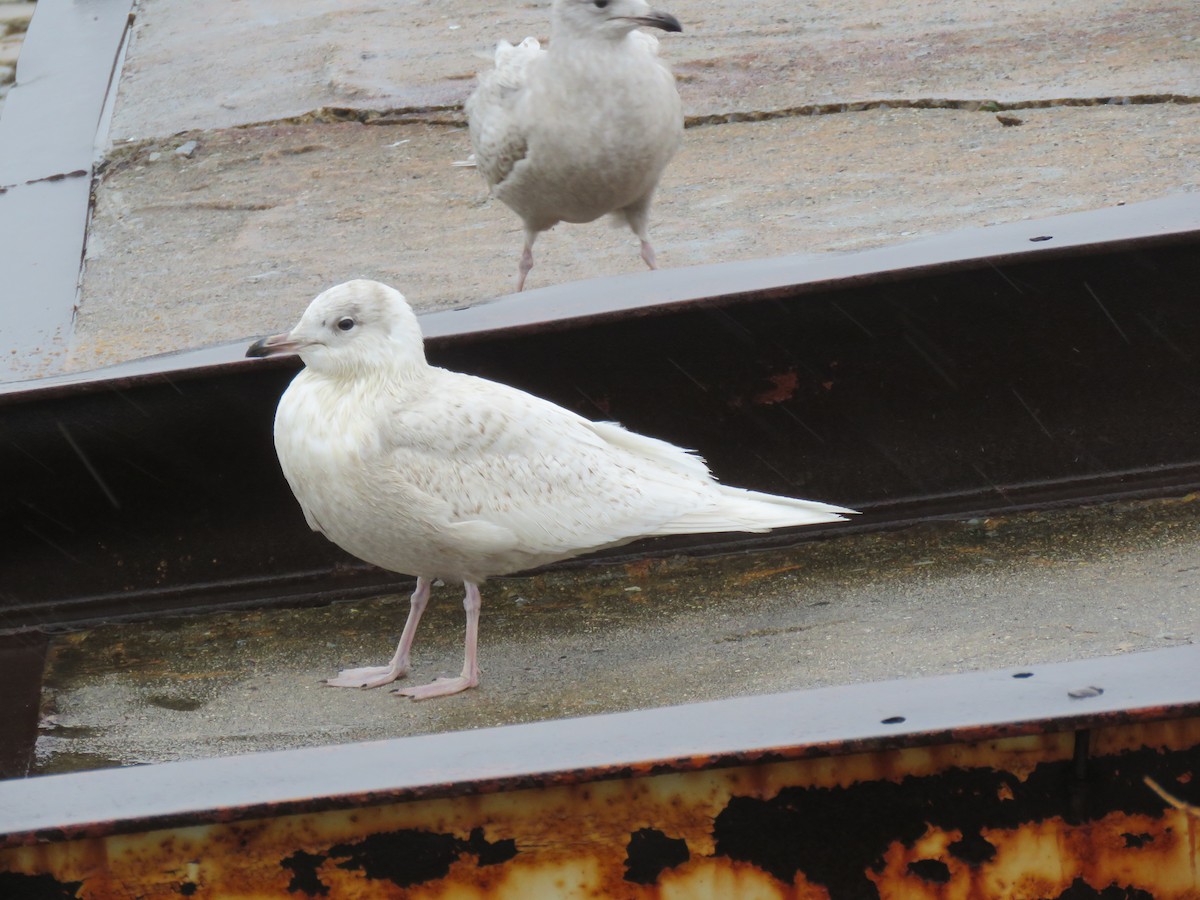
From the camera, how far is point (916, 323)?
394 centimetres

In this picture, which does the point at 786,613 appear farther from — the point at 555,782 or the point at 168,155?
the point at 168,155

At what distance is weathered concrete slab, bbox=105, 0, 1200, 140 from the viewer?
27.3 feet

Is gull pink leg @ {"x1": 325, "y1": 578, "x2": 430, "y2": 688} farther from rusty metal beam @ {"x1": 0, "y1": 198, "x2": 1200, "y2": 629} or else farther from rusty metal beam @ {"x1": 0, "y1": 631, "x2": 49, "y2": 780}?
rusty metal beam @ {"x1": 0, "y1": 631, "x2": 49, "y2": 780}

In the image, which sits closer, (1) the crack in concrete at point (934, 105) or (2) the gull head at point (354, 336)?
(2) the gull head at point (354, 336)

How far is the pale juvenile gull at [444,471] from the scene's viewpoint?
11.2 ft

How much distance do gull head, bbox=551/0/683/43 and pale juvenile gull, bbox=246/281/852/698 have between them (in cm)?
238

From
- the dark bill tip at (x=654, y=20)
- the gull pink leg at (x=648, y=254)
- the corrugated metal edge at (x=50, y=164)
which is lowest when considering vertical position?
the corrugated metal edge at (x=50, y=164)

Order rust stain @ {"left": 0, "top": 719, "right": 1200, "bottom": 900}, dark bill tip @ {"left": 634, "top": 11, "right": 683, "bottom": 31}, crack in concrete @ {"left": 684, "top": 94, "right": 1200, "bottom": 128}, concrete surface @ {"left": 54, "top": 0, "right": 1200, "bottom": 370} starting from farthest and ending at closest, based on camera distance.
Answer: crack in concrete @ {"left": 684, "top": 94, "right": 1200, "bottom": 128} < concrete surface @ {"left": 54, "top": 0, "right": 1200, "bottom": 370} < dark bill tip @ {"left": 634, "top": 11, "right": 683, "bottom": 31} < rust stain @ {"left": 0, "top": 719, "right": 1200, "bottom": 900}

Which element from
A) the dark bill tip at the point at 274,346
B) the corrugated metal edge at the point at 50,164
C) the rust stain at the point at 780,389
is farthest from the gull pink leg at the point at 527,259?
the dark bill tip at the point at 274,346

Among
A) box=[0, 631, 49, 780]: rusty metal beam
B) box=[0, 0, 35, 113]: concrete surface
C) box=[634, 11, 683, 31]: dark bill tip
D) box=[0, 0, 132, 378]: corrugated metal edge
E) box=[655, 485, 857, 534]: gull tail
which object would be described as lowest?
box=[0, 0, 35, 113]: concrete surface

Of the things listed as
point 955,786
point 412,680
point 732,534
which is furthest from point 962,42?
point 955,786

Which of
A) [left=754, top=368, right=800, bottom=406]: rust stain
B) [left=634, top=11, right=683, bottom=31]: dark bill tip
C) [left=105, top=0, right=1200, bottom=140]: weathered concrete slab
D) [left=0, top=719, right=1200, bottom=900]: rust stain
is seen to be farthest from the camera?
[left=105, top=0, right=1200, bottom=140]: weathered concrete slab

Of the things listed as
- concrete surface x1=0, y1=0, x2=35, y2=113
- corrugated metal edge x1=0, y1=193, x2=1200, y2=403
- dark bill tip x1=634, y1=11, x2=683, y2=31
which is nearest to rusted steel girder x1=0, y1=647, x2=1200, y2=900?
corrugated metal edge x1=0, y1=193, x2=1200, y2=403

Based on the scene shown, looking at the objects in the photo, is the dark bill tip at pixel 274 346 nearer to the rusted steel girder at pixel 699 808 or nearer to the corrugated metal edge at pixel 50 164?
the rusted steel girder at pixel 699 808
